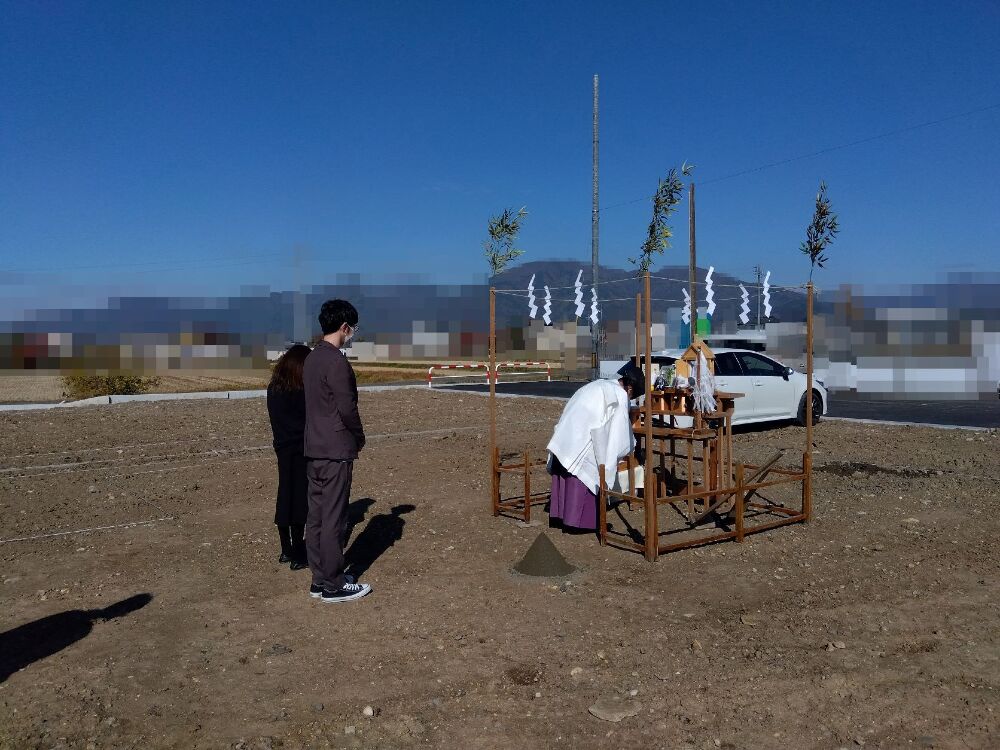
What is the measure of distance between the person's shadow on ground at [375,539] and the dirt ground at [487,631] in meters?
0.04

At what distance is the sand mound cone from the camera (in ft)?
18.9

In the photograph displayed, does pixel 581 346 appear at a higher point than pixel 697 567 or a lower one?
higher

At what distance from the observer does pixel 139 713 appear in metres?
3.82

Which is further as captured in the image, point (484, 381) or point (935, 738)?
point (484, 381)

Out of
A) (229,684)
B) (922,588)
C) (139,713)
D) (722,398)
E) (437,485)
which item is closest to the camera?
(139,713)

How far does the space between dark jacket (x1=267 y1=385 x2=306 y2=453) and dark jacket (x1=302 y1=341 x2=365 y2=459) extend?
781 millimetres

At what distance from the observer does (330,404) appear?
17.1 ft

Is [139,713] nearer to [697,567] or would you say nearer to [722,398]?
[697,567]

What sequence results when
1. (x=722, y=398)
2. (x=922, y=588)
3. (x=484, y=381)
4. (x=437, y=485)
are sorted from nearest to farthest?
(x=922, y=588), (x=722, y=398), (x=437, y=485), (x=484, y=381)

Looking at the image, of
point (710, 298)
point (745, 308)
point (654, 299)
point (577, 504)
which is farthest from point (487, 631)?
point (745, 308)

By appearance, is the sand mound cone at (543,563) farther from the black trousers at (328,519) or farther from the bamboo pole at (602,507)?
the black trousers at (328,519)

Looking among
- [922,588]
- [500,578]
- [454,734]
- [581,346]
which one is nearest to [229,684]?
[454,734]

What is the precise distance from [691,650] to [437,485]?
5183 mm

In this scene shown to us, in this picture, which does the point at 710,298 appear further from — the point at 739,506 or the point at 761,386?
the point at 761,386
